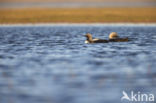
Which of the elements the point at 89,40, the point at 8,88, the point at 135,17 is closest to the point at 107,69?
the point at 8,88

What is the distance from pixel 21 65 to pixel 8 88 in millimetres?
4828

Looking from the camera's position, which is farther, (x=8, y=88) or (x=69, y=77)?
(x=69, y=77)

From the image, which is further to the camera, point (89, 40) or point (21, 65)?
point (89, 40)

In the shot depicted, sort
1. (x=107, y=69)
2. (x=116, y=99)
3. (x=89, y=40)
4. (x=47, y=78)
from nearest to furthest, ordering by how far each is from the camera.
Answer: (x=116, y=99), (x=47, y=78), (x=107, y=69), (x=89, y=40)

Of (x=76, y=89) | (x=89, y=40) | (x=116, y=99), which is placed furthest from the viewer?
(x=89, y=40)

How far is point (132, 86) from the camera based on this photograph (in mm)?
12953

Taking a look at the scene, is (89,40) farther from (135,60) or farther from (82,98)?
(82,98)

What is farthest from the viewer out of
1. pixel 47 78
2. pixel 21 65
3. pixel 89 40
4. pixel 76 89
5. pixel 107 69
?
pixel 89 40

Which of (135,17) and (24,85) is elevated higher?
(24,85)

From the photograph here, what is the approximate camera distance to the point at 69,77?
574 inches

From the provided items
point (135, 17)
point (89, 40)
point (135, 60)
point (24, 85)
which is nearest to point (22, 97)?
point (24, 85)

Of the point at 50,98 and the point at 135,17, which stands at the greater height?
the point at 50,98

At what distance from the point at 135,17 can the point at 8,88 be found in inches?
2650

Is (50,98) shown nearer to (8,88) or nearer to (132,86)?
(8,88)
